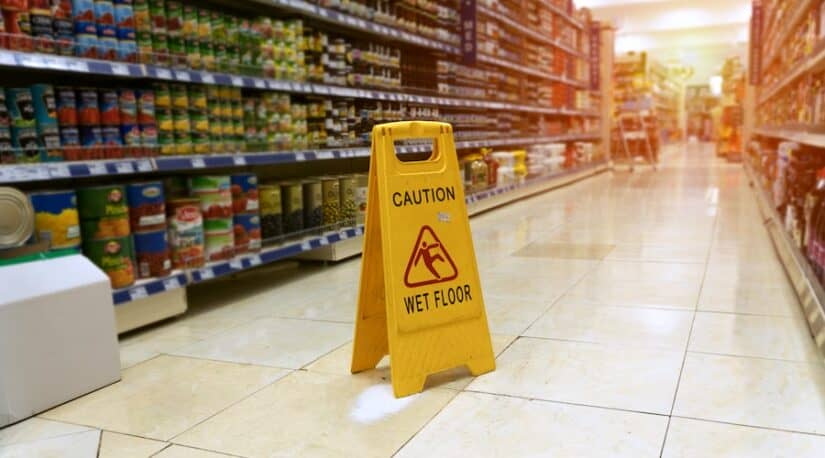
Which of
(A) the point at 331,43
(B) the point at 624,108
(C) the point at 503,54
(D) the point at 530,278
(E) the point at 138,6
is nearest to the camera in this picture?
(E) the point at 138,6

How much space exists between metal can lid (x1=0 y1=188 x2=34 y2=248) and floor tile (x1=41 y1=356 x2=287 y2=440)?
593 millimetres

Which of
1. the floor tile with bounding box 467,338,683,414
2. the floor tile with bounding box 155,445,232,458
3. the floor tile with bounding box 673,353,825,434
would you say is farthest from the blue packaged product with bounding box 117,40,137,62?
the floor tile with bounding box 673,353,825,434

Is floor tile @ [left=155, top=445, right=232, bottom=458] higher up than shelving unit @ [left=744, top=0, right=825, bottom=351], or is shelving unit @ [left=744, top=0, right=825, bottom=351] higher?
shelving unit @ [left=744, top=0, right=825, bottom=351]

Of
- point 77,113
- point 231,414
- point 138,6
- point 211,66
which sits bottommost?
point 231,414

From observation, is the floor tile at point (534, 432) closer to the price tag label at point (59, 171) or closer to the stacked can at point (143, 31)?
the price tag label at point (59, 171)

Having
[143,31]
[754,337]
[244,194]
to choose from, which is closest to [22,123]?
[143,31]

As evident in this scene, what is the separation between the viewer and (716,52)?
3000 cm

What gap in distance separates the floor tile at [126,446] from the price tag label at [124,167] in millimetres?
1172

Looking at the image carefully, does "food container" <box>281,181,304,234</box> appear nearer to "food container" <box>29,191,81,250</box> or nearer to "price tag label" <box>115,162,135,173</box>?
"price tag label" <box>115,162,135,173</box>

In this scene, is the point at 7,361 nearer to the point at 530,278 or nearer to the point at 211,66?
the point at 211,66

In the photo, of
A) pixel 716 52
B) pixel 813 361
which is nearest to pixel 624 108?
pixel 813 361

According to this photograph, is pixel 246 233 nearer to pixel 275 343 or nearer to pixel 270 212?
pixel 270 212

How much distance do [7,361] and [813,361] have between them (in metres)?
2.48

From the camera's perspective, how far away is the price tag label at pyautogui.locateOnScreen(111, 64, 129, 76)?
256 centimetres
